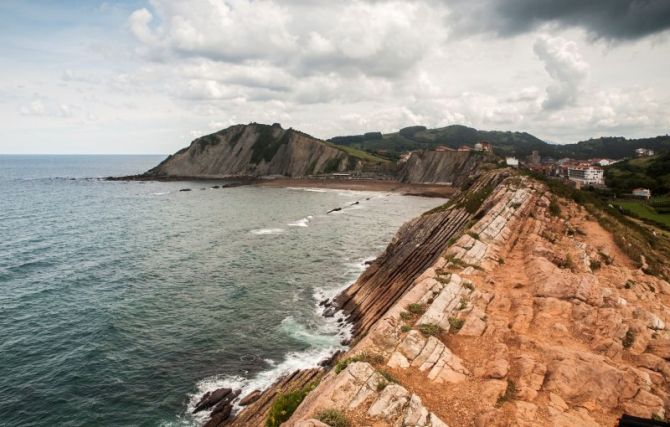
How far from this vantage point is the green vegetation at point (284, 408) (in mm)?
16672

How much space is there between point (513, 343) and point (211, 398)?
19565 mm

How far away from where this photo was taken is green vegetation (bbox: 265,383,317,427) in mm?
16672

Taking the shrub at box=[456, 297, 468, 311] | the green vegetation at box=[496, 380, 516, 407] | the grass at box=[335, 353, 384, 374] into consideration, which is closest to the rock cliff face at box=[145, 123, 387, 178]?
the shrub at box=[456, 297, 468, 311]

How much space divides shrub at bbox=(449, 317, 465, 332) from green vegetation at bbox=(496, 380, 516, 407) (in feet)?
14.6

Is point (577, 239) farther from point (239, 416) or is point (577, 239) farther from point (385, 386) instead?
point (239, 416)

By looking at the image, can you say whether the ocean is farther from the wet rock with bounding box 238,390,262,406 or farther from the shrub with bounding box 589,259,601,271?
the shrub with bounding box 589,259,601,271

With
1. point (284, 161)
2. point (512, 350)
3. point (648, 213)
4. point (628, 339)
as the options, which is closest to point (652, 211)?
point (648, 213)

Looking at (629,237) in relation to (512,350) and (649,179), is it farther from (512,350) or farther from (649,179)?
(649,179)

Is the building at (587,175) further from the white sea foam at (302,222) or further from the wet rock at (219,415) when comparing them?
the wet rock at (219,415)

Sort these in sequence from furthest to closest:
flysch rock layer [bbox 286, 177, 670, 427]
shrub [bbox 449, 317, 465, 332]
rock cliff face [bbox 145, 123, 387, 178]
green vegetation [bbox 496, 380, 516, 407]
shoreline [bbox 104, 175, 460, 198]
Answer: rock cliff face [bbox 145, 123, 387, 178] < shoreline [bbox 104, 175, 460, 198] < shrub [bbox 449, 317, 465, 332] < green vegetation [bbox 496, 380, 516, 407] < flysch rock layer [bbox 286, 177, 670, 427]

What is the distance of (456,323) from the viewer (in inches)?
825

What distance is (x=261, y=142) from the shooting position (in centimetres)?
19938

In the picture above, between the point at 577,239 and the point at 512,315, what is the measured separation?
1893cm

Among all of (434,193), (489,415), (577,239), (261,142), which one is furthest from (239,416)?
(261,142)
